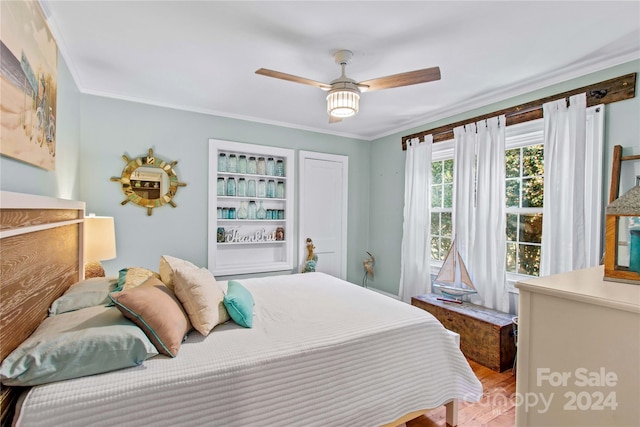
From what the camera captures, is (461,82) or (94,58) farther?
(461,82)

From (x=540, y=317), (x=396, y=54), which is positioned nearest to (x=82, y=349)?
(x=540, y=317)

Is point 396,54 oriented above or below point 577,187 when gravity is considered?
above

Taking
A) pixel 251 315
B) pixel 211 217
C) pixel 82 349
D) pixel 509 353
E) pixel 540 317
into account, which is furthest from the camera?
pixel 211 217

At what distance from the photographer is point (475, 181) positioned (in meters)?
3.21

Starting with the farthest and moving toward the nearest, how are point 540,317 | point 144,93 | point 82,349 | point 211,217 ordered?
point 211,217 < point 144,93 < point 82,349 < point 540,317

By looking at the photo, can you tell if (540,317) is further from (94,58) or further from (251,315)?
(94,58)

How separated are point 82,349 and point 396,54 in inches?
102

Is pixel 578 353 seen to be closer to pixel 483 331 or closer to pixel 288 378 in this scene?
pixel 288 378

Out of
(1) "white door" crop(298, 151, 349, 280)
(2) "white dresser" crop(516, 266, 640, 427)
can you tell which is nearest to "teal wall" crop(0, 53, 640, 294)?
(1) "white door" crop(298, 151, 349, 280)

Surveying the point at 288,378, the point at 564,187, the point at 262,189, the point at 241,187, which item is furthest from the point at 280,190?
the point at 564,187

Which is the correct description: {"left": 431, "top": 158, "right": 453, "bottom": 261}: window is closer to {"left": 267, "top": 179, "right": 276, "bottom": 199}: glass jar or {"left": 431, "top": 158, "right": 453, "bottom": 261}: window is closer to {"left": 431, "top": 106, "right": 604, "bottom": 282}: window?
{"left": 431, "top": 106, "right": 604, "bottom": 282}: window

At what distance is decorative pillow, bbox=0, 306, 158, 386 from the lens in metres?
1.11

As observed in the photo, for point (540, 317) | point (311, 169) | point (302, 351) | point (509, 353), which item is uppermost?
point (311, 169)

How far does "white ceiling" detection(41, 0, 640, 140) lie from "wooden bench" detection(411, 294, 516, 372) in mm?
2142
